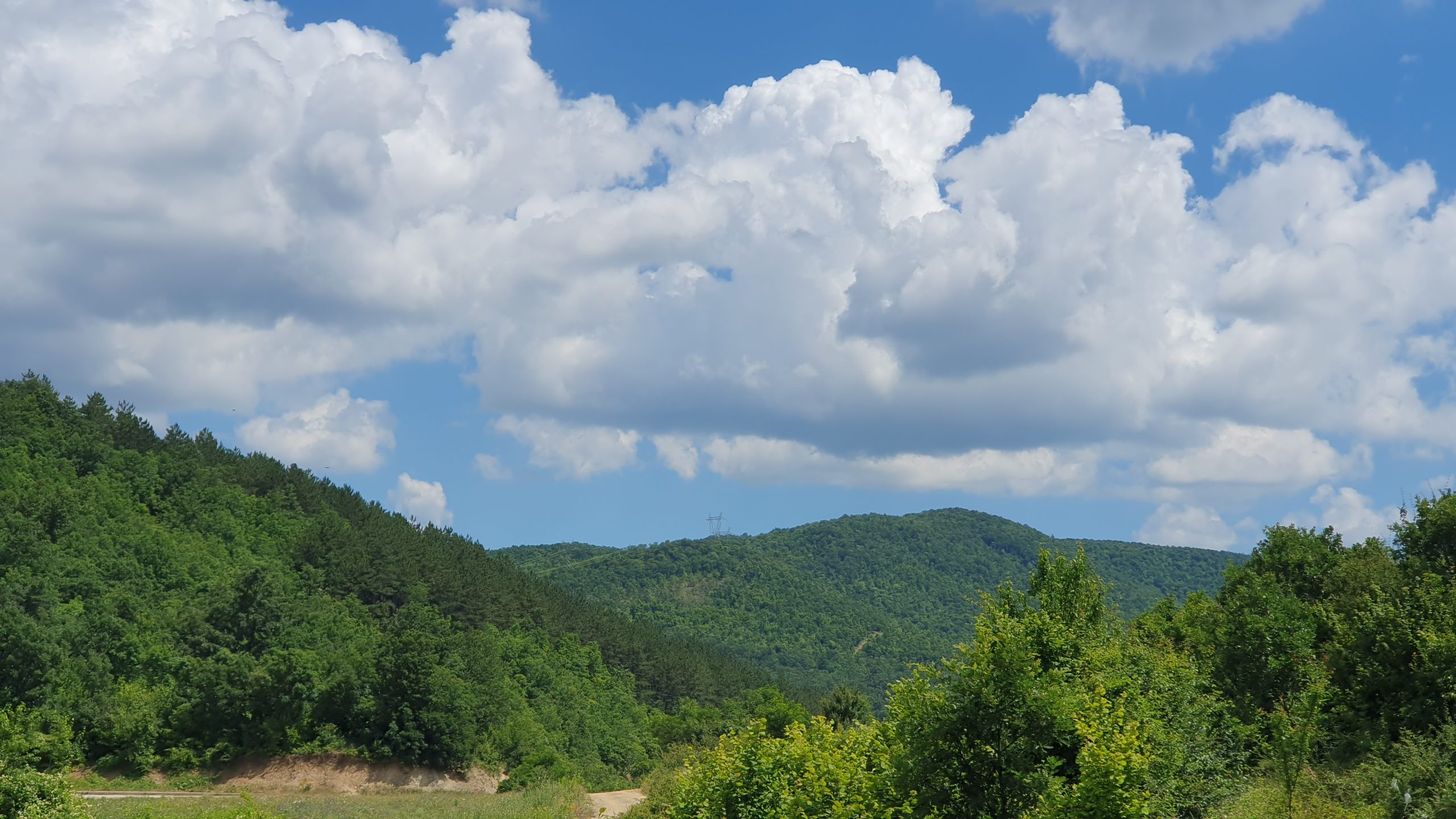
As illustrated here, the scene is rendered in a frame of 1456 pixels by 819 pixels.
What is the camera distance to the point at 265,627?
257 ft

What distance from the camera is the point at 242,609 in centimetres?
7862

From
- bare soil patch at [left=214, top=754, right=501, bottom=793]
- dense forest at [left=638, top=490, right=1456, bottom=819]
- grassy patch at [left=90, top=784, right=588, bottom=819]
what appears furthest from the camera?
bare soil patch at [left=214, top=754, right=501, bottom=793]

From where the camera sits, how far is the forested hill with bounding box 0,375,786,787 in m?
69.4

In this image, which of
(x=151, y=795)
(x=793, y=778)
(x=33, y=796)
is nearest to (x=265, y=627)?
(x=151, y=795)

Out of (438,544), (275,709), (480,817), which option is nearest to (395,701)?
(275,709)

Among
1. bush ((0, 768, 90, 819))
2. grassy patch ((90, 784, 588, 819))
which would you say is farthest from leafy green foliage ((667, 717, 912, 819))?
grassy patch ((90, 784, 588, 819))

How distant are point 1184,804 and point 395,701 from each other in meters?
55.3

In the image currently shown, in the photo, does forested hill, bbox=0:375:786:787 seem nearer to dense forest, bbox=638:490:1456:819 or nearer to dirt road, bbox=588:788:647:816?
dirt road, bbox=588:788:647:816

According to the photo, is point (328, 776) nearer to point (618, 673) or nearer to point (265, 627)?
point (265, 627)

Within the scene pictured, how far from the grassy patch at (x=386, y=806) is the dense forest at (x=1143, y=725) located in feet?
27.4

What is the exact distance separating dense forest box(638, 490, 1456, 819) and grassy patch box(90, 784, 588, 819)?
27.4ft

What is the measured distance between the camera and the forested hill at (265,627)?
69.4 metres

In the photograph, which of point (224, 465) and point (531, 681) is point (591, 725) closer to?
point (531, 681)

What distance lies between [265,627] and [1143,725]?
69.6m
